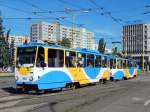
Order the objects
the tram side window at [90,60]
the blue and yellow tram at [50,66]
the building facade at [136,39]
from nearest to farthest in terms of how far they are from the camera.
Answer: the blue and yellow tram at [50,66] < the tram side window at [90,60] < the building facade at [136,39]

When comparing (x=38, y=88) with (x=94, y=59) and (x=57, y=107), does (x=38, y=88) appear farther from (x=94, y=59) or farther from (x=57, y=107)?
(x=94, y=59)

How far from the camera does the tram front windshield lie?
21.8 metres

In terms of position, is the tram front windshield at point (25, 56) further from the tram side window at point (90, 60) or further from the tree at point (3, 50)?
the tree at point (3, 50)

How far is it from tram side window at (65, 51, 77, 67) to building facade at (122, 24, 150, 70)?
61.4 m

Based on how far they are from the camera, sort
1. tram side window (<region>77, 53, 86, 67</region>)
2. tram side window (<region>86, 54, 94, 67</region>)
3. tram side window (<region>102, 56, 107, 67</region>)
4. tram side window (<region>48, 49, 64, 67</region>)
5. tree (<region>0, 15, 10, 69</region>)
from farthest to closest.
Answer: tree (<region>0, 15, 10, 69</region>), tram side window (<region>102, 56, 107, 67</region>), tram side window (<region>86, 54, 94, 67</region>), tram side window (<region>77, 53, 86, 67</region>), tram side window (<region>48, 49, 64, 67</region>)

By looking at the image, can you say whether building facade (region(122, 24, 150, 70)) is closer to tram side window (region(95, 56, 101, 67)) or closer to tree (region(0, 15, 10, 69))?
tree (region(0, 15, 10, 69))

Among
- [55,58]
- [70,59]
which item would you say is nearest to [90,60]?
[70,59]

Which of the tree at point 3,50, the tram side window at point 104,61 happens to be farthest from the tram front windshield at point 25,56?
the tree at point 3,50

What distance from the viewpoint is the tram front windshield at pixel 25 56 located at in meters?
21.8

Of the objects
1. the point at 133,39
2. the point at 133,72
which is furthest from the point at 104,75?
the point at 133,39

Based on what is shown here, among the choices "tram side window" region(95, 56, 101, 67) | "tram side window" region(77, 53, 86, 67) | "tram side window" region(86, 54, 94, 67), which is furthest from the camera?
"tram side window" region(95, 56, 101, 67)

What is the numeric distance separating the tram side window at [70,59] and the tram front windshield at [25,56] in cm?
352

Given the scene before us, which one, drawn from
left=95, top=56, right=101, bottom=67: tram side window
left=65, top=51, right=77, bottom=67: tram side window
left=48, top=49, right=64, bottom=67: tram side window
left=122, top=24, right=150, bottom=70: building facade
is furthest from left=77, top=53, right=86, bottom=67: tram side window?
left=122, top=24, right=150, bottom=70: building facade

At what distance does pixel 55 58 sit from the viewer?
23.4 m
